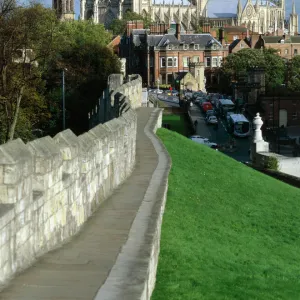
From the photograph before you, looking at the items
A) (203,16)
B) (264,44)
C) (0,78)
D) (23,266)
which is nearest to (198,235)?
(23,266)

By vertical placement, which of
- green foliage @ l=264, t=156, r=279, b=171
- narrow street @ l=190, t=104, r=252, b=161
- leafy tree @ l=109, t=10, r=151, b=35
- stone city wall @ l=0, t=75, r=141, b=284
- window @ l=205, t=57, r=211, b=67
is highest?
leafy tree @ l=109, t=10, r=151, b=35

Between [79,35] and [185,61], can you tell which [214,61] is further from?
[79,35]

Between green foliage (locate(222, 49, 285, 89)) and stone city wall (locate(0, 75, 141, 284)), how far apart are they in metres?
63.3

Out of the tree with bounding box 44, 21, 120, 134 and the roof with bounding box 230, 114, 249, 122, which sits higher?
the tree with bounding box 44, 21, 120, 134

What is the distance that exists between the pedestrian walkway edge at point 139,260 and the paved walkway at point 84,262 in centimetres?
8

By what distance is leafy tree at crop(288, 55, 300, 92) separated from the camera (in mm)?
68575

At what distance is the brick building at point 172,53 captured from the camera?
91.5 m

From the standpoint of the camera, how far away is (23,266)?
7.47 meters

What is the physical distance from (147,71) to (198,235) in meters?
84.3

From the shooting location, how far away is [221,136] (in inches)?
2058

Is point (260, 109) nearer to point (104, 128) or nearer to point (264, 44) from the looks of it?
point (104, 128)

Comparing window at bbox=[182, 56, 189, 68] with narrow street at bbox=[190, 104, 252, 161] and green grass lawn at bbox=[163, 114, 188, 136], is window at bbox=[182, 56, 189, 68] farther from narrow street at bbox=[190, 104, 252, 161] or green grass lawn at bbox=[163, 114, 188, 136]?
green grass lawn at bbox=[163, 114, 188, 136]

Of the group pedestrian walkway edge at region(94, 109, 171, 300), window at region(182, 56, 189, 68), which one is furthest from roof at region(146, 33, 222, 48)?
pedestrian walkway edge at region(94, 109, 171, 300)

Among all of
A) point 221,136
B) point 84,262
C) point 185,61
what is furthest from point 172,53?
point 84,262
